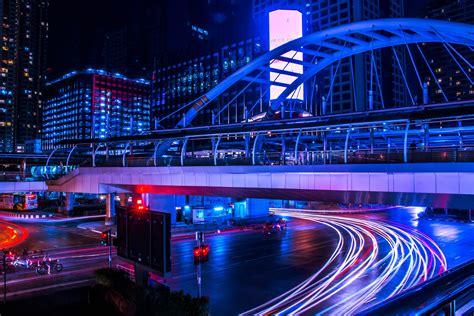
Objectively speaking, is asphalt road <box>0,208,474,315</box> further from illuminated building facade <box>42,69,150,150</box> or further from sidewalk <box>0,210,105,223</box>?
illuminated building facade <box>42,69,150,150</box>

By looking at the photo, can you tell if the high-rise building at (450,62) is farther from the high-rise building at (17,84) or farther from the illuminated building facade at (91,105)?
the high-rise building at (17,84)

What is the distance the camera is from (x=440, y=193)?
21188mm

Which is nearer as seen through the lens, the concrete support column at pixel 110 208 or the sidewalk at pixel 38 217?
the concrete support column at pixel 110 208

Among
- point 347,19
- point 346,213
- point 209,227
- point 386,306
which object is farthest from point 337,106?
point 386,306

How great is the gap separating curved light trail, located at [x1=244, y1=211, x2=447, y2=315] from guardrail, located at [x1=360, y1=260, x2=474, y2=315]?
1408cm

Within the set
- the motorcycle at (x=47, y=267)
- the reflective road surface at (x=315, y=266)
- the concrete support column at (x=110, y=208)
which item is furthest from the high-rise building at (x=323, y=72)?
the motorcycle at (x=47, y=267)

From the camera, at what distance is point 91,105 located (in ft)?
589

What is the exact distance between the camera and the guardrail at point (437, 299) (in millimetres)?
4227

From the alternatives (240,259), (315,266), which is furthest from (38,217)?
(315,266)

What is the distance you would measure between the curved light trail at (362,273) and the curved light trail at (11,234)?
27.4m

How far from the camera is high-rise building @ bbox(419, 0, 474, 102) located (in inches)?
6353

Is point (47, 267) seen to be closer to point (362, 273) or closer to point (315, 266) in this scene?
point (315, 266)

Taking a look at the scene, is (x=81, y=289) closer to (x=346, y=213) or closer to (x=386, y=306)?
(x=386, y=306)

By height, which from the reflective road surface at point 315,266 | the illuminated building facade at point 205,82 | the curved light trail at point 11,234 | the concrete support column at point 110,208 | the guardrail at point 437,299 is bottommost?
the reflective road surface at point 315,266
